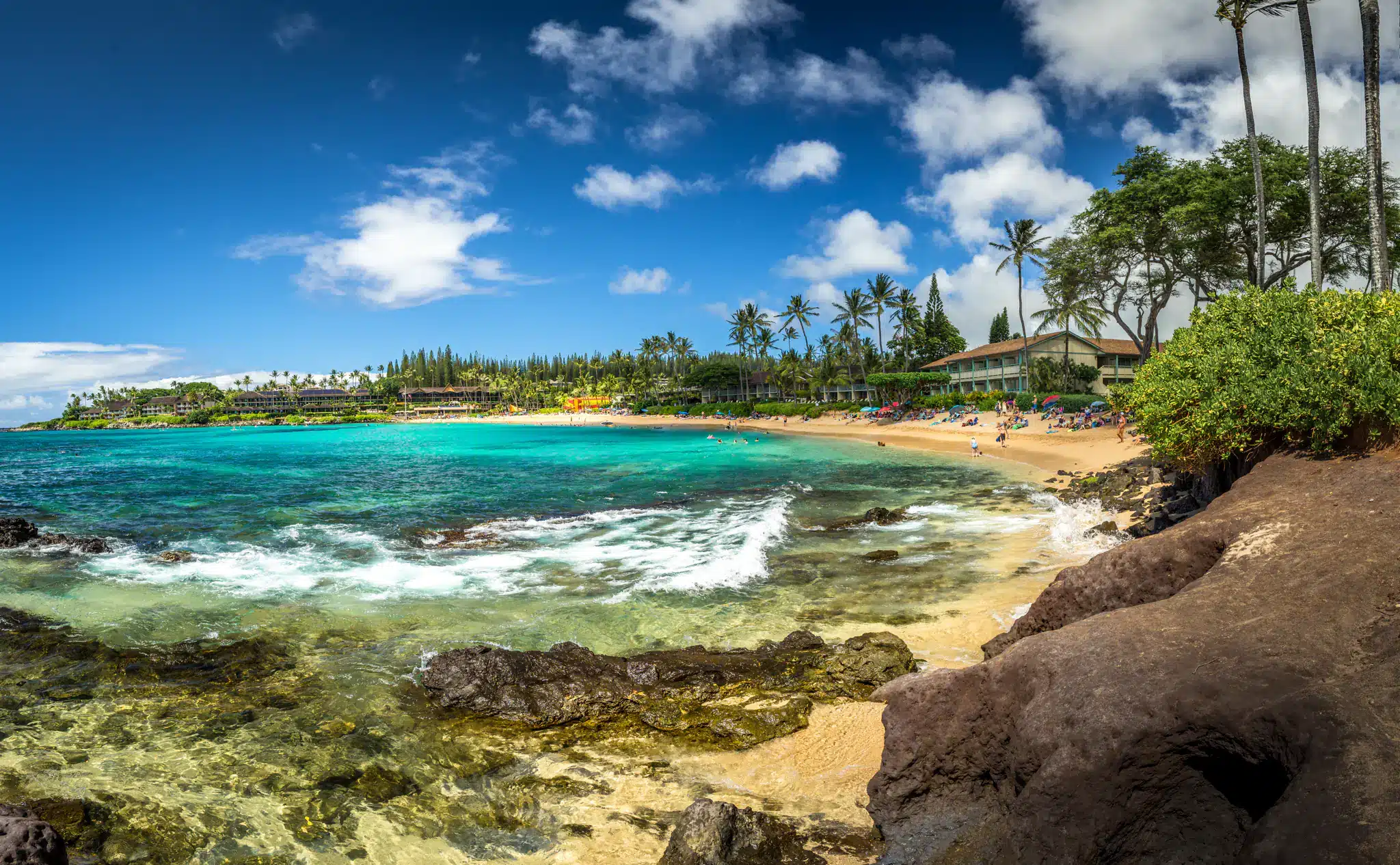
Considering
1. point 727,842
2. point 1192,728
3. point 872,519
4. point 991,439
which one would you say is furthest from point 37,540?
point 991,439

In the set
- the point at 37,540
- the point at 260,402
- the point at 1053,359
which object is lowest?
the point at 37,540

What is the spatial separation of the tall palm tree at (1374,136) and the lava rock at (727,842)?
1910cm

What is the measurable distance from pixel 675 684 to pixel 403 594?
23.6 ft

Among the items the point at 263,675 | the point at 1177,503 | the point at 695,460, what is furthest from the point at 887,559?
the point at 695,460

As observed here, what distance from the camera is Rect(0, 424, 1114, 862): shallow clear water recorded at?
6.16m

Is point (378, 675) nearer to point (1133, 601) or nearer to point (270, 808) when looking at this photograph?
point (270, 808)

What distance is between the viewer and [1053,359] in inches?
2564

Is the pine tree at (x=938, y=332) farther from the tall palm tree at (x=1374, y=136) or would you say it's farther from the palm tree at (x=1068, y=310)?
the tall palm tree at (x=1374, y=136)

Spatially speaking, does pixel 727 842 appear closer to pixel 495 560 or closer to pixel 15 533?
pixel 495 560

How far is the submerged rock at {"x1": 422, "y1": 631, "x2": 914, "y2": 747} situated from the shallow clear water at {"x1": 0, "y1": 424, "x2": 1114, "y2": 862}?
1.70 feet

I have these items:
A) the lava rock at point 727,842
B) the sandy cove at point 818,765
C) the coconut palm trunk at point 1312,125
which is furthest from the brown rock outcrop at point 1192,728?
the coconut palm trunk at point 1312,125

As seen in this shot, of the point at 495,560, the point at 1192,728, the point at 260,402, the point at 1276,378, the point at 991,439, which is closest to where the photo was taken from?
the point at 1192,728

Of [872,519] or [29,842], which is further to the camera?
[872,519]

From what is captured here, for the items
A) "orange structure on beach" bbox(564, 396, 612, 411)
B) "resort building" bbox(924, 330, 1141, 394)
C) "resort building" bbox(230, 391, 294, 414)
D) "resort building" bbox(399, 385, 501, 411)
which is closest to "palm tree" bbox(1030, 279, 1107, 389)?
"resort building" bbox(924, 330, 1141, 394)
